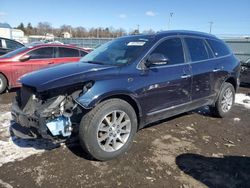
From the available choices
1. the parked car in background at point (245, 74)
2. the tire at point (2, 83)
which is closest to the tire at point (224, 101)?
the parked car in background at point (245, 74)

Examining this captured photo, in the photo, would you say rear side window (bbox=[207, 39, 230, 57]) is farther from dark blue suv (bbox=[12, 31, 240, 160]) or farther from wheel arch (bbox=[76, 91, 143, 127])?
wheel arch (bbox=[76, 91, 143, 127])

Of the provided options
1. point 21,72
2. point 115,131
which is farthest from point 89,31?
point 115,131

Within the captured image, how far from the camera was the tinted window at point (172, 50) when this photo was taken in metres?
4.80

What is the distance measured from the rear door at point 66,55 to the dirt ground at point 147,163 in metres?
4.23

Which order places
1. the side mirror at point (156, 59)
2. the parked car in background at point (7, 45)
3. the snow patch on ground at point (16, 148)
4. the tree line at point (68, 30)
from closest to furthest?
the snow patch on ground at point (16, 148) → the side mirror at point (156, 59) → the parked car in background at point (7, 45) → the tree line at point (68, 30)

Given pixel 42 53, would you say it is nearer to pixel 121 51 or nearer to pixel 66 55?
pixel 66 55

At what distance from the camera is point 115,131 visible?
410 centimetres

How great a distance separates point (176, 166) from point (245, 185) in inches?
35.4

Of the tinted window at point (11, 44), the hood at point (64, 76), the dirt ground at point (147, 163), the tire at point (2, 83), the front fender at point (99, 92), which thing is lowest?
the dirt ground at point (147, 163)

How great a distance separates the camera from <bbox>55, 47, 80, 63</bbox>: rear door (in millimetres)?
9195

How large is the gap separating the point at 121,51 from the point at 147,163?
1933 mm

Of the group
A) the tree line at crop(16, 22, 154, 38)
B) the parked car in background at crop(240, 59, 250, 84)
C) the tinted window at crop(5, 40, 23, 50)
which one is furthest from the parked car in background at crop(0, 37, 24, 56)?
the tree line at crop(16, 22, 154, 38)

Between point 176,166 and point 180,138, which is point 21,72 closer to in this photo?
point 180,138

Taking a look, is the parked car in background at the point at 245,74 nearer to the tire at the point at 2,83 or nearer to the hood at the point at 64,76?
the hood at the point at 64,76
